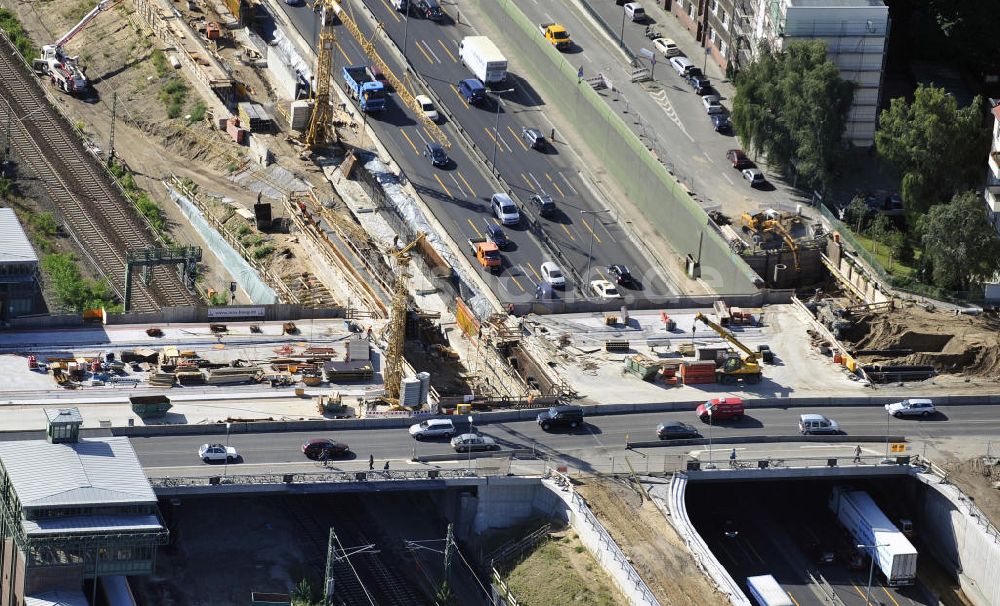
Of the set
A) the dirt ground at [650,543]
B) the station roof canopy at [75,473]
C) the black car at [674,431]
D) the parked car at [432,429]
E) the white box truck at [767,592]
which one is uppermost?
the station roof canopy at [75,473]

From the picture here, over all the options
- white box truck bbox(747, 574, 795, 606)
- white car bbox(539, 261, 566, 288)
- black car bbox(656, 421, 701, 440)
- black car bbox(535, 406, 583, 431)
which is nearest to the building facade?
black car bbox(535, 406, 583, 431)

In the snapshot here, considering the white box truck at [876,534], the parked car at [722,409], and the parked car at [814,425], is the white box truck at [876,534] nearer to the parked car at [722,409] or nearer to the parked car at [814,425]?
the parked car at [814,425]

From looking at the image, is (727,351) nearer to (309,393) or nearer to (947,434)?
(947,434)

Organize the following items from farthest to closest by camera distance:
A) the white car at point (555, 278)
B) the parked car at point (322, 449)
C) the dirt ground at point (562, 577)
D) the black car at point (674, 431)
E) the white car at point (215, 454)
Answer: the white car at point (555, 278) < the black car at point (674, 431) < the parked car at point (322, 449) < the white car at point (215, 454) < the dirt ground at point (562, 577)

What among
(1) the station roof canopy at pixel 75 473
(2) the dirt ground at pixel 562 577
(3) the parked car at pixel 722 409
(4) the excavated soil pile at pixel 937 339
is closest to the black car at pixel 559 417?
(3) the parked car at pixel 722 409

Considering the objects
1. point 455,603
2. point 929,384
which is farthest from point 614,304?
point 455,603
